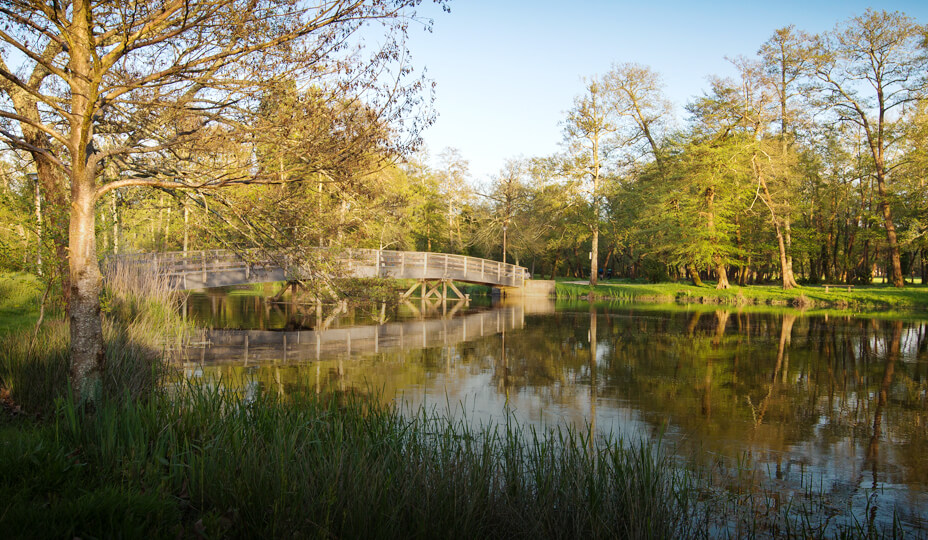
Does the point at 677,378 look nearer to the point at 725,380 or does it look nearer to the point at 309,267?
the point at 725,380

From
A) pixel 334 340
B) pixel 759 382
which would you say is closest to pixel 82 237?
pixel 759 382

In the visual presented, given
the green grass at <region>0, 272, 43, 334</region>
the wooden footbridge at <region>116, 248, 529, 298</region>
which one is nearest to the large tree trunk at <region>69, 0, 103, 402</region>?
→ the wooden footbridge at <region>116, 248, 529, 298</region>

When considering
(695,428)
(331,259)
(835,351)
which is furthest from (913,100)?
(331,259)

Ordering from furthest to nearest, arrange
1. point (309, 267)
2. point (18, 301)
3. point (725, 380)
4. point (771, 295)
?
point (771, 295) → point (18, 301) → point (725, 380) → point (309, 267)

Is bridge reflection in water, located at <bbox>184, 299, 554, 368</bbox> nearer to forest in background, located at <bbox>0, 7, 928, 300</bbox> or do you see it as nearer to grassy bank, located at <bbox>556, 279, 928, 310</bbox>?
forest in background, located at <bbox>0, 7, 928, 300</bbox>

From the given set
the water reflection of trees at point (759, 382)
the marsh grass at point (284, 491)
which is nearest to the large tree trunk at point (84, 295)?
the marsh grass at point (284, 491)

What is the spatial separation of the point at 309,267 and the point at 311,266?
98mm

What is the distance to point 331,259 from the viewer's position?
24.1 ft

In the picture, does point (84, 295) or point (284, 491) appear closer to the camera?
point (284, 491)

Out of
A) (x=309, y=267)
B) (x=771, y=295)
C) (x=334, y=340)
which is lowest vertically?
(x=334, y=340)

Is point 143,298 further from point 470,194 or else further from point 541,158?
point 470,194

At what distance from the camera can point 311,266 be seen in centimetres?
668

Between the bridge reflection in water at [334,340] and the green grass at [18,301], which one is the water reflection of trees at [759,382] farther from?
the green grass at [18,301]

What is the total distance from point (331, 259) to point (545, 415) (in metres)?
3.40
